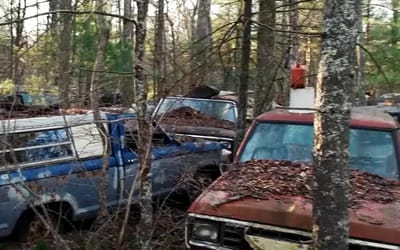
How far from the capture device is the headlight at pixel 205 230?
4355 millimetres

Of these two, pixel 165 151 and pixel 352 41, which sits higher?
pixel 352 41

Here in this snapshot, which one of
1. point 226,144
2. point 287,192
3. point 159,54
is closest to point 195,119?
point 226,144

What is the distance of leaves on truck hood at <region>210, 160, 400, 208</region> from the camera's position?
14.8 feet

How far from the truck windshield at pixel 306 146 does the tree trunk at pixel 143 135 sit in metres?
0.97

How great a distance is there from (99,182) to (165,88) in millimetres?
1544

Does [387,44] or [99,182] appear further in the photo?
[387,44]

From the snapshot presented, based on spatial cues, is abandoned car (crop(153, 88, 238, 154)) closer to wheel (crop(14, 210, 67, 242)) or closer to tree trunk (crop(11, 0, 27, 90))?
tree trunk (crop(11, 0, 27, 90))

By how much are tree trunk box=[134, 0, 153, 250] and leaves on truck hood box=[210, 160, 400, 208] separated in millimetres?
816

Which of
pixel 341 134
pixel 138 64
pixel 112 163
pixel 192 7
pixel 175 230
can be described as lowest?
pixel 175 230

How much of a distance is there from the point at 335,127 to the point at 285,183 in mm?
1018

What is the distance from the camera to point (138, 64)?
17.7 feet

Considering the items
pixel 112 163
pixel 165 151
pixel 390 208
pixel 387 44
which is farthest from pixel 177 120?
pixel 387 44

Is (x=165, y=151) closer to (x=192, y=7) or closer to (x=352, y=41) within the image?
(x=352, y=41)

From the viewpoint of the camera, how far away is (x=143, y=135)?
5.52 meters
